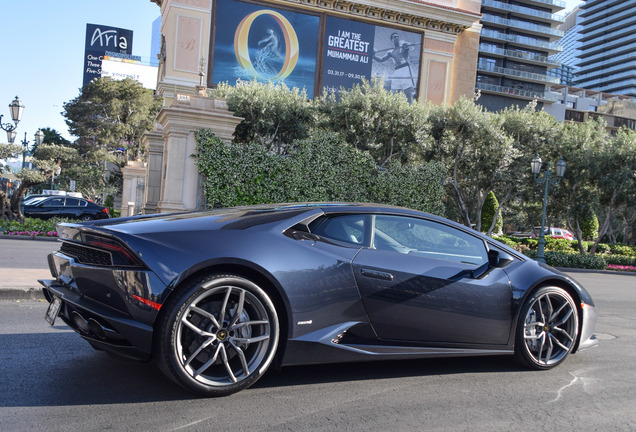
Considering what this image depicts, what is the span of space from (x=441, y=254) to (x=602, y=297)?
29.2 feet

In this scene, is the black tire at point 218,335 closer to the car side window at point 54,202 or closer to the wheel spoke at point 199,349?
the wheel spoke at point 199,349

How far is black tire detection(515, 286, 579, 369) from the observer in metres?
4.35

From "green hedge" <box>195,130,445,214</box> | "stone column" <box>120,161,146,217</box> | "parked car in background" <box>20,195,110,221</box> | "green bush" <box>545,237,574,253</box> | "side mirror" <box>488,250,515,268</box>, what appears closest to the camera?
"side mirror" <box>488,250,515,268</box>

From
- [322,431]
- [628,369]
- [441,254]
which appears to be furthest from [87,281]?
[628,369]

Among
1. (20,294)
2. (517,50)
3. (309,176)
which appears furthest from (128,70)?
(20,294)

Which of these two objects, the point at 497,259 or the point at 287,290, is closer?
the point at 287,290

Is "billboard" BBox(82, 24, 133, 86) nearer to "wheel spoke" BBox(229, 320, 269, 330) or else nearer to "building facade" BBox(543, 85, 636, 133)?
"building facade" BBox(543, 85, 636, 133)

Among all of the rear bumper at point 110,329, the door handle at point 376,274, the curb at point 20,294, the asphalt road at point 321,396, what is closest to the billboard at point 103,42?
the curb at point 20,294

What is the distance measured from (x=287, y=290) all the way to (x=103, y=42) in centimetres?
10033

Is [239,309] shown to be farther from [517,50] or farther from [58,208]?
[517,50]

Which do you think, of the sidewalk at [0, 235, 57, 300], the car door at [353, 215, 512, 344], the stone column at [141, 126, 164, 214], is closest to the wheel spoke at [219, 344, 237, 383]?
the car door at [353, 215, 512, 344]

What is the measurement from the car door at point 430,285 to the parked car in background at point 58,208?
78.4 feet

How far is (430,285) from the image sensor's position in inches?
154

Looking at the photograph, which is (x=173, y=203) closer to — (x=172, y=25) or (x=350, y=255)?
(x=350, y=255)
